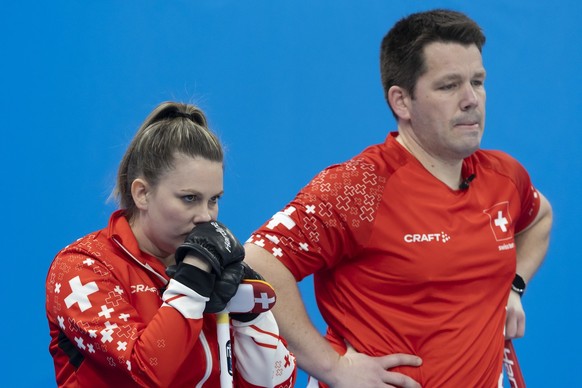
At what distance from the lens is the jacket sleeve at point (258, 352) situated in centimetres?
165

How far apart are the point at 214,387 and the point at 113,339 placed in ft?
0.74

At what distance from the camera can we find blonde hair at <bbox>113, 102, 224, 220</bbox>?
5.38 feet

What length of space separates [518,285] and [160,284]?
3.13 feet

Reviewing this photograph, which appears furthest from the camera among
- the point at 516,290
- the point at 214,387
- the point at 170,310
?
the point at 516,290

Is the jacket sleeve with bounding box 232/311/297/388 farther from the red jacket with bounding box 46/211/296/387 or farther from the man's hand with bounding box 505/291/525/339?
the man's hand with bounding box 505/291/525/339

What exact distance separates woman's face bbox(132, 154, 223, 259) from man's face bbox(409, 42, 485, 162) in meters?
0.54

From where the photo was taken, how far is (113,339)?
Result: 1.50m

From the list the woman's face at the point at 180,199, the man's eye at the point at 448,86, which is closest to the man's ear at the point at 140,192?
the woman's face at the point at 180,199

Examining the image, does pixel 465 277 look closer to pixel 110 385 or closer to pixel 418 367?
pixel 418 367

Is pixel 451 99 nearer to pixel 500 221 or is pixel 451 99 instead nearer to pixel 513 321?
pixel 500 221

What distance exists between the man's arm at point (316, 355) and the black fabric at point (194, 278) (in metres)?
0.37

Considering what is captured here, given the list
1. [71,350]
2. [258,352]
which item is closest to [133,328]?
[71,350]

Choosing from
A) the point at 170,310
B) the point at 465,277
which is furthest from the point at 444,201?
the point at 170,310

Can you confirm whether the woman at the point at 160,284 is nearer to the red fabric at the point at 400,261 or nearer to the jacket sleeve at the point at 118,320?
the jacket sleeve at the point at 118,320
